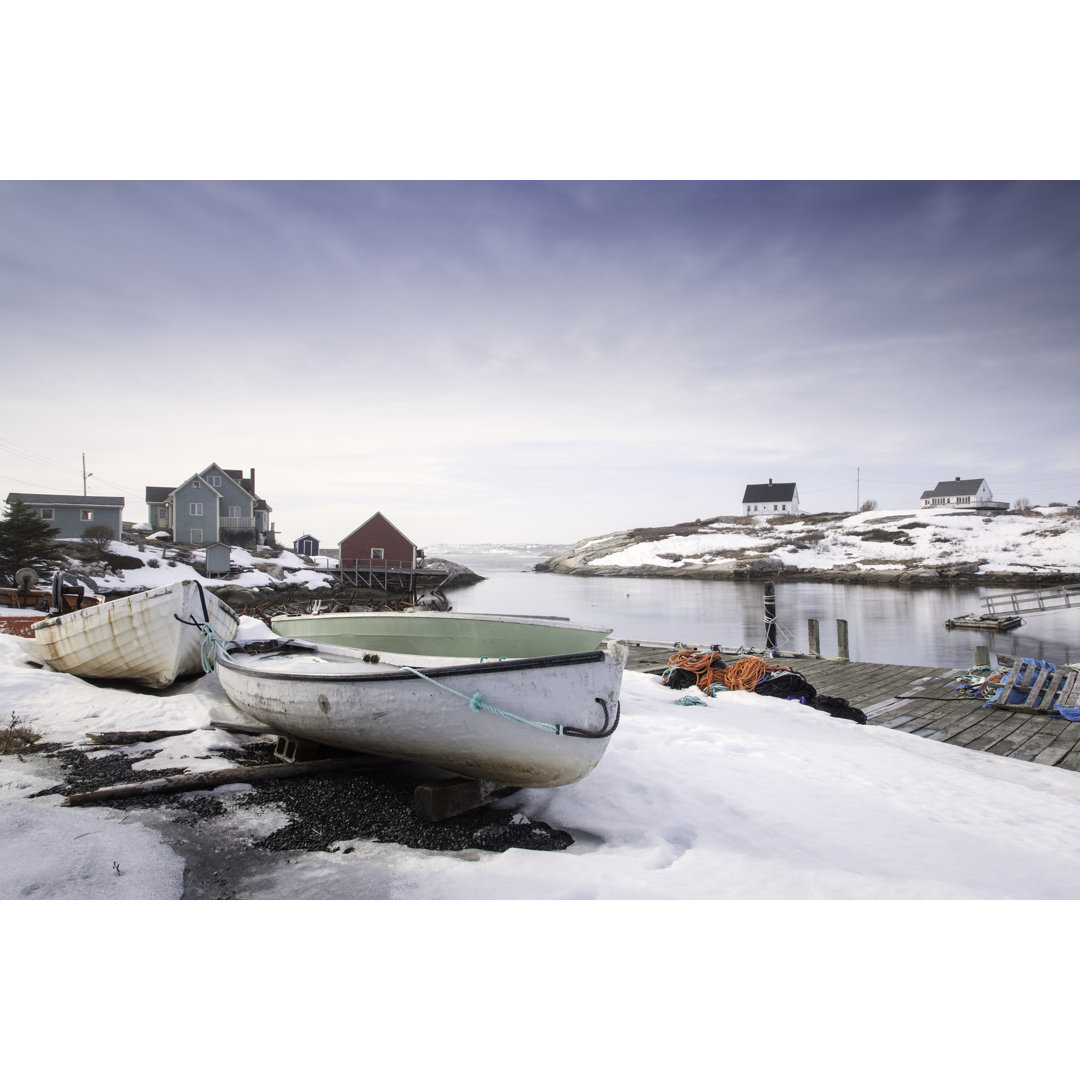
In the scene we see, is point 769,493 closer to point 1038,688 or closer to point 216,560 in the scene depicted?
point 216,560

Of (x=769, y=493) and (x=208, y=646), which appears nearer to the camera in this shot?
(x=208, y=646)

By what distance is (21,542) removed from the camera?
56.7 ft

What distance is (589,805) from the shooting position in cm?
379

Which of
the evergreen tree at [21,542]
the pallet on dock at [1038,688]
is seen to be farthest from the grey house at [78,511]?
the pallet on dock at [1038,688]

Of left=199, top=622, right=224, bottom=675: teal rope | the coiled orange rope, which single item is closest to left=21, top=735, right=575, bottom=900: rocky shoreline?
left=199, top=622, right=224, bottom=675: teal rope

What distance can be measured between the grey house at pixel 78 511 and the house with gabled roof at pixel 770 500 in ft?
228

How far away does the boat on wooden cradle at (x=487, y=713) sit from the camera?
11.1 feet

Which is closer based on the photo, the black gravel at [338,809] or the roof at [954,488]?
the black gravel at [338,809]

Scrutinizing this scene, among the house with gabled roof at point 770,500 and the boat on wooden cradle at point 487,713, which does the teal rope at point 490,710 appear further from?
the house with gabled roof at point 770,500

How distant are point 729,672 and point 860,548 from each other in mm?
49537

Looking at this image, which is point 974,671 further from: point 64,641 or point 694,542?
point 694,542

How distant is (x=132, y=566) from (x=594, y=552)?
48.9 metres

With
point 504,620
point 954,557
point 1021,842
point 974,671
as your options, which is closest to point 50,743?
point 504,620

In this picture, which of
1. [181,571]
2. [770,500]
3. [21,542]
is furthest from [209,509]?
[770,500]
